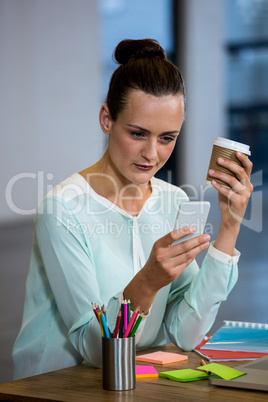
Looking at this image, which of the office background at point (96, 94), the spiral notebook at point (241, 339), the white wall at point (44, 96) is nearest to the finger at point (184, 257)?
the spiral notebook at point (241, 339)

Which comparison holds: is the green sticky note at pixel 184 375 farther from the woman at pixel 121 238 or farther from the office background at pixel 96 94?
the office background at pixel 96 94

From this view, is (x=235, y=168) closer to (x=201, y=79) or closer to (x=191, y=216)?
(x=191, y=216)

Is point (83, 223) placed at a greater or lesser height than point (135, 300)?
greater

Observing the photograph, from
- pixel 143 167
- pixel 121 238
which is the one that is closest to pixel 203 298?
pixel 121 238

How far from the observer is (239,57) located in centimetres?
923

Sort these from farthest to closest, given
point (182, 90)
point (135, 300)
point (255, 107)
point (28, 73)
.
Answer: point (255, 107) → point (28, 73) → point (182, 90) → point (135, 300)

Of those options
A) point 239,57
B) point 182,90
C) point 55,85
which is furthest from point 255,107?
point 182,90

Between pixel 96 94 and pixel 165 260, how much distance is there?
608 centimetres

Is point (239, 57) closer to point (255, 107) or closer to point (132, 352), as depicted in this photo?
point (255, 107)

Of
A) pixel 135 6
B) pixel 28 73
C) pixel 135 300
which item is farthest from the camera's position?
pixel 135 6

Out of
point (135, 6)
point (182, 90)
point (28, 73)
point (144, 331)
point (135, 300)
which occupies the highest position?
point (135, 6)

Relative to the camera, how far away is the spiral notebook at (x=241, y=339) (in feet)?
4.89

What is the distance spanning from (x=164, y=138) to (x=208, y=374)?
61 cm

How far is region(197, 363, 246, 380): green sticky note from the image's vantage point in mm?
1188
